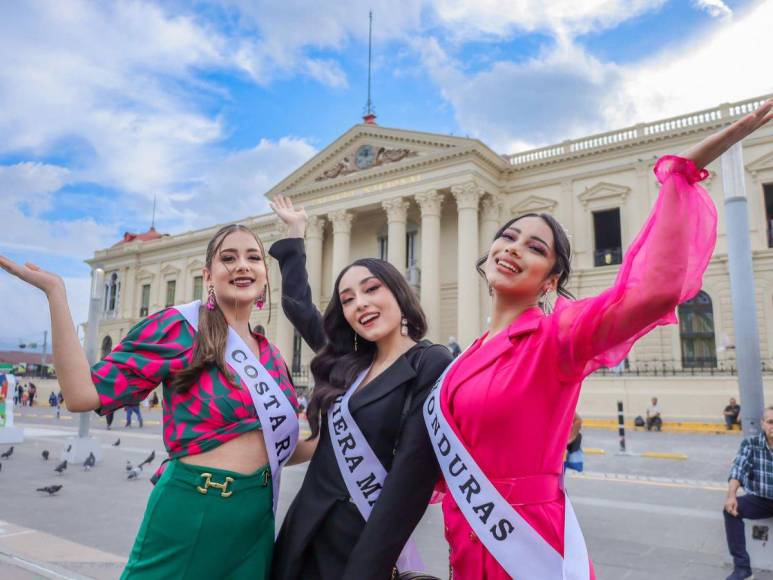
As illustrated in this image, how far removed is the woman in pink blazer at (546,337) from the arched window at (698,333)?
22874 millimetres

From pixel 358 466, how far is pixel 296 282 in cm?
128

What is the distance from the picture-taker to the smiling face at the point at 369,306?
215 centimetres

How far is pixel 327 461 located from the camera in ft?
6.57

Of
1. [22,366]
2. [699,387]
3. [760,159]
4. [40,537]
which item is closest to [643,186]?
[760,159]

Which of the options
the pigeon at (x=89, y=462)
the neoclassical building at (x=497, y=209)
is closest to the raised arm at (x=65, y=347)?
the pigeon at (x=89, y=462)

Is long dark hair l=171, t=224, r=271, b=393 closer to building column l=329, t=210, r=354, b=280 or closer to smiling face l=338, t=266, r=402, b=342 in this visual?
smiling face l=338, t=266, r=402, b=342


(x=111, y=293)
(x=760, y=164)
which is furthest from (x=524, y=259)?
(x=111, y=293)

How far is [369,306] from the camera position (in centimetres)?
215

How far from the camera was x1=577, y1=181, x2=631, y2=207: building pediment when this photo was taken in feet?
80.5

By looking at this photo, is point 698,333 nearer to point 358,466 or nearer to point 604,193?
point 604,193

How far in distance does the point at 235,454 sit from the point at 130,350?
0.52 meters

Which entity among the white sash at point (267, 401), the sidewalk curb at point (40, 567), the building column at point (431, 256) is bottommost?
the sidewalk curb at point (40, 567)

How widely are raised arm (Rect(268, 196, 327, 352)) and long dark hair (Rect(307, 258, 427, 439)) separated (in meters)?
0.40

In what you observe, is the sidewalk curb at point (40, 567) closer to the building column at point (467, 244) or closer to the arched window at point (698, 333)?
the building column at point (467, 244)
